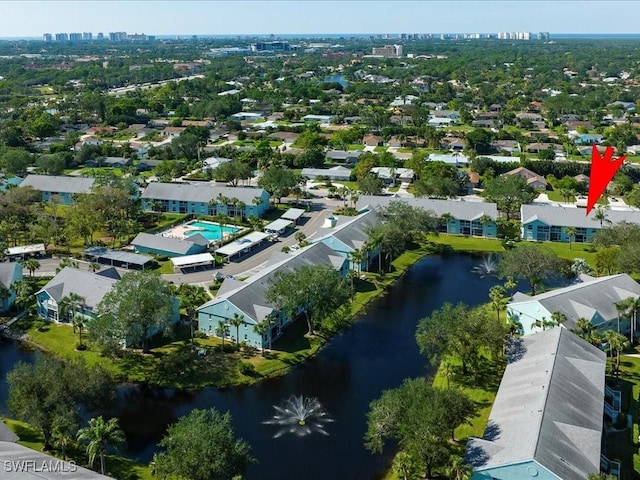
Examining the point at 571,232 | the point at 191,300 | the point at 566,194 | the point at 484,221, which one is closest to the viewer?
the point at 191,300

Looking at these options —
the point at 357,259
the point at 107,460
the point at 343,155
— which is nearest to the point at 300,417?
the point at 107,460

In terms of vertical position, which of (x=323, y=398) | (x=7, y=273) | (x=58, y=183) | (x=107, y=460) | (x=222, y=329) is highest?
(x=58, y=183)

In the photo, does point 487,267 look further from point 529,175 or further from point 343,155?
point 343,155

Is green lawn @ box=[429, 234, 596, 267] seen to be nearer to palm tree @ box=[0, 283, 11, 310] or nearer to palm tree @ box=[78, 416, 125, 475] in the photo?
palm tree @ box=[0, 283, 11, 310]

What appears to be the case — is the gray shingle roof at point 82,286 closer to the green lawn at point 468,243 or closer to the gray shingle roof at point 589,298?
the gray shingle roof at point 589,298

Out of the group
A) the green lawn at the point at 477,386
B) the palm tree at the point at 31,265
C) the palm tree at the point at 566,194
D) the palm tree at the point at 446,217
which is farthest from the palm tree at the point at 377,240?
the palm tree at the point at 566,194

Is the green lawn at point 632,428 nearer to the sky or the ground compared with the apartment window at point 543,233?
nearer to the ground
